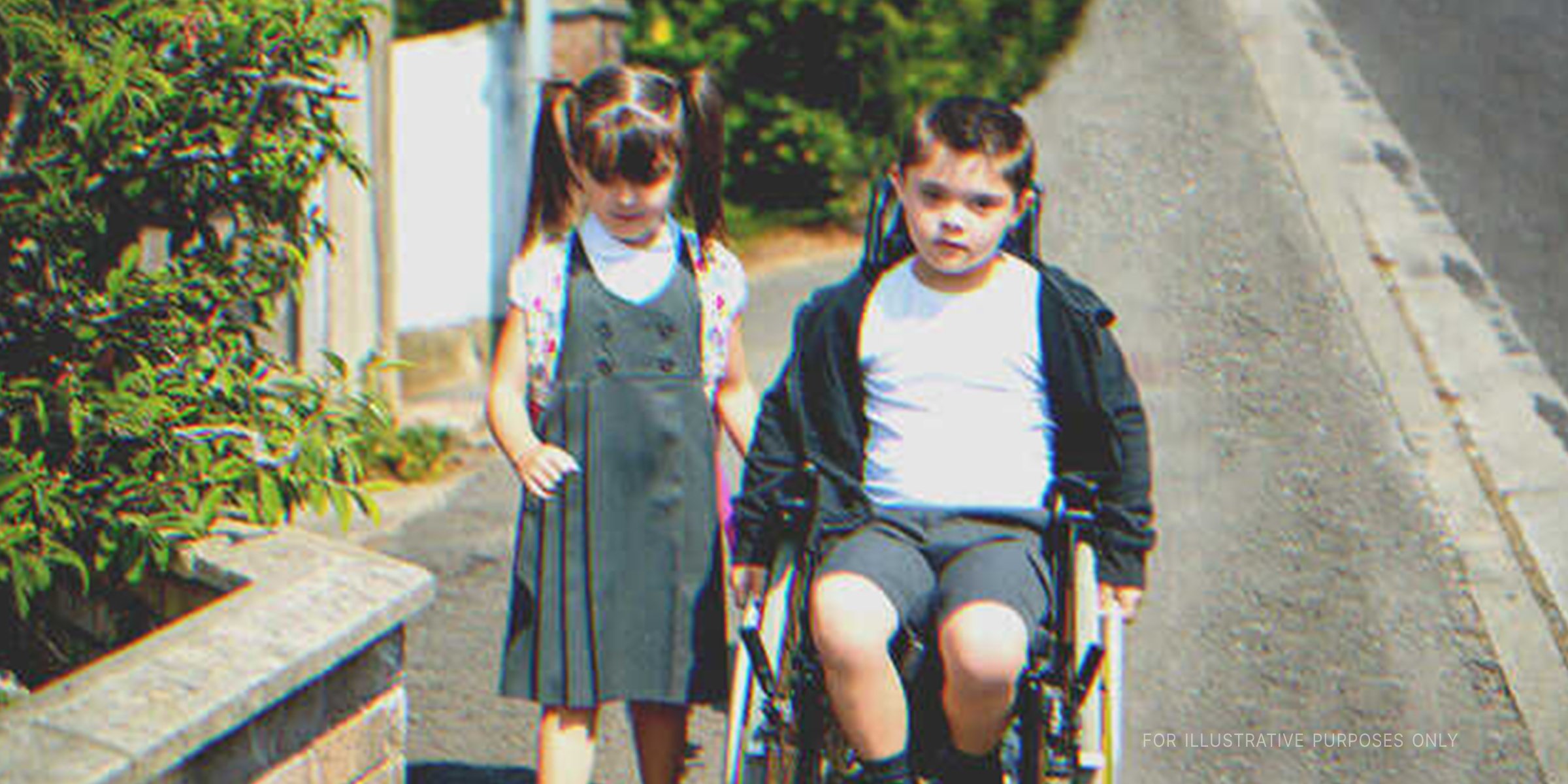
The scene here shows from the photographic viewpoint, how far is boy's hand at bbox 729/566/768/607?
3.16m

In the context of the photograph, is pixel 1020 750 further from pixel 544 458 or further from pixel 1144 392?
pixel 1144 392

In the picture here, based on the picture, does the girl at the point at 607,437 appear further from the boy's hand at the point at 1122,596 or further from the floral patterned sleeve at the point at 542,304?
the boy's hand at the point at 1122,596

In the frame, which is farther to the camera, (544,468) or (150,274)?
(150,274)

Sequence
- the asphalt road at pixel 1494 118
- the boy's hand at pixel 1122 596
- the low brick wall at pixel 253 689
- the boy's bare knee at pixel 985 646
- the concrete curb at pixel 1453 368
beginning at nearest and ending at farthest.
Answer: the low brick wall at pixel 253 689 → the boy's bare knee at pixel 985 646 → the boy's hand at pixel 1122 596 → the concrete curb at pixel 1453 368 → the asphalt road at pixel 1494 118

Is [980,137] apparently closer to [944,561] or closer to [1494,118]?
[944,561]

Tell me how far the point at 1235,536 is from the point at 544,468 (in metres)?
2.88

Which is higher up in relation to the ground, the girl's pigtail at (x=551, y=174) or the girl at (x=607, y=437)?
the girl's pigtail at (x=551, y=174)

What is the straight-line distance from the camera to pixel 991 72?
30.5 ft

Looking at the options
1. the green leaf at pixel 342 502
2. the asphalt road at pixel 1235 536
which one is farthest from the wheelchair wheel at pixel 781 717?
the asphalt road at pixel 1235 536

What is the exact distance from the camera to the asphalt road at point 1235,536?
13.7 ft

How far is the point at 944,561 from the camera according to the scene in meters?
3.03

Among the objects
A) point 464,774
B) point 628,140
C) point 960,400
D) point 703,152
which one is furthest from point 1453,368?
point 628,140

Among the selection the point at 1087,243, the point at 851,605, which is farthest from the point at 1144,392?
the point at 851,605

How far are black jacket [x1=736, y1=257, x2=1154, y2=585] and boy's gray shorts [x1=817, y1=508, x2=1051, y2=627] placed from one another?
0.10 metres
